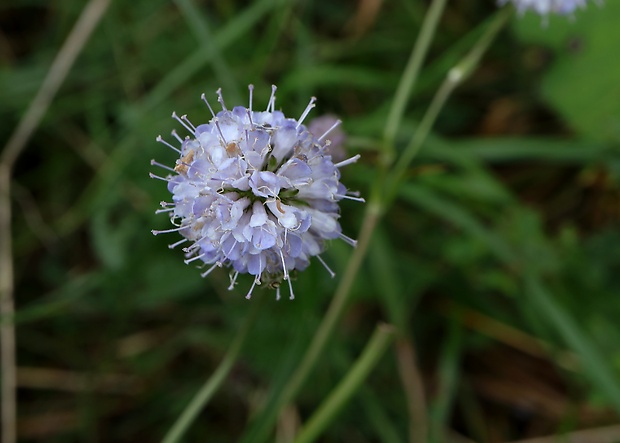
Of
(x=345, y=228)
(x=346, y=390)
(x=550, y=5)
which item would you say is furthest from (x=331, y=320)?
(x=550, y=5)

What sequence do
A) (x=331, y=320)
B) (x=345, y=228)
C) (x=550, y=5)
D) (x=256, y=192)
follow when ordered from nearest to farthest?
(x=256, y=192)
(x=331, y=320)
(x=550, y=5)
(x=345, y=228)

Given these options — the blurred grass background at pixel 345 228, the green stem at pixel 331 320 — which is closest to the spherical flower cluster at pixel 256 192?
the green stem at pixel 331 320

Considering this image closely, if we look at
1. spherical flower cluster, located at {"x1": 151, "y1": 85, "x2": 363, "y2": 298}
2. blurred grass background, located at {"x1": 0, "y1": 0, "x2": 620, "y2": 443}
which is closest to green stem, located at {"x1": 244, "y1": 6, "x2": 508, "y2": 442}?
blurred grass background, located at {"x1": 0, "y1": 0, "x2": 620, "y2": 443}

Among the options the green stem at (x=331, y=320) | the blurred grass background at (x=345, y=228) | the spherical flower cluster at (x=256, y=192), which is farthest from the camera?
the blurred grass background at (x=345, y=228)

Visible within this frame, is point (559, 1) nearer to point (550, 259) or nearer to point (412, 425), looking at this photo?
point (550, 259)

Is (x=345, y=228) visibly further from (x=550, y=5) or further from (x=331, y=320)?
(x=550, y=5)

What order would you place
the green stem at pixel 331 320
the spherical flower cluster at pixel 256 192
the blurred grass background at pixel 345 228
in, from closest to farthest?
the spherical flower cluster at pixel 256 192, the green stem at pixel 331 320, the blurred grass background at pixel 345 228

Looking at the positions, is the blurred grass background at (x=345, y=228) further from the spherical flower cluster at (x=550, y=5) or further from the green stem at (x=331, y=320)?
the spherical flower cluster at (x=550, y=5)
